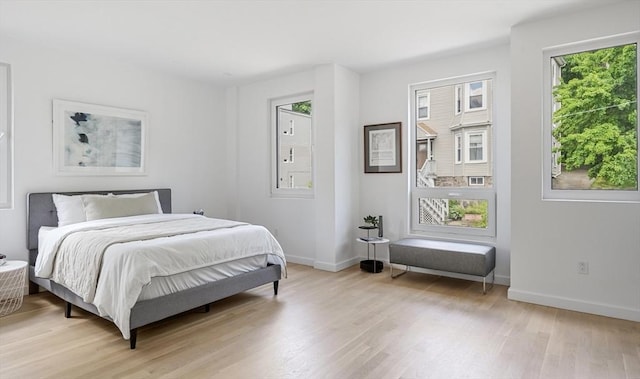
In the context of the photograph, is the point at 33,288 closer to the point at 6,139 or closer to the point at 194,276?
the point at 6,139

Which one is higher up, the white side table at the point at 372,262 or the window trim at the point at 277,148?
the window trim at the point at 277,148

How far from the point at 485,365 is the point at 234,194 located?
173 inches

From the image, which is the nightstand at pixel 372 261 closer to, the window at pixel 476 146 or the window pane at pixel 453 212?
the window pane at pixel 453 212

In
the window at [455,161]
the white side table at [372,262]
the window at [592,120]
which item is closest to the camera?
the window at [592,120]

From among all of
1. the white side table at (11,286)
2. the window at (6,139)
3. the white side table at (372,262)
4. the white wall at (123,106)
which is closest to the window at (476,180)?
the white side table at (372,262)

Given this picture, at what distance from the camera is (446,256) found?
3.91 m

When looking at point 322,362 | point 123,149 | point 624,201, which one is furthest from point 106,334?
point 624,201

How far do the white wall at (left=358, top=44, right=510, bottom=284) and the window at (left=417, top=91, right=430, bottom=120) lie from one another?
165 mm

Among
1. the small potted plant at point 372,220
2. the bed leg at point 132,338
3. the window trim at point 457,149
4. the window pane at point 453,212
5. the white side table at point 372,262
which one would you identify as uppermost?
the window trim at point 457,149

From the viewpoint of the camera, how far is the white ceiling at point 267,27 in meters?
3.08

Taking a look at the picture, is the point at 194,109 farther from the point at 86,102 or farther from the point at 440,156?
the point at 440,156

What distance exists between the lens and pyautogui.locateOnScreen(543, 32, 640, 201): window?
123 inches

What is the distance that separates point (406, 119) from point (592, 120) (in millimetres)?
1967

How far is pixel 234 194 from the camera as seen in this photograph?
584 cm
